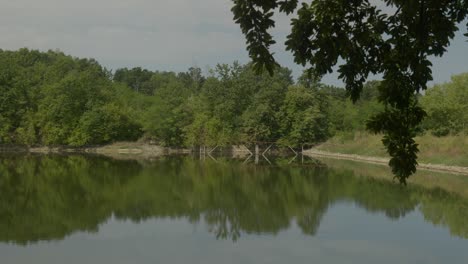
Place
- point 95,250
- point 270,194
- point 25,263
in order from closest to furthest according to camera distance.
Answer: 1. point 25,263
2. point 95,250
3. point 270,194

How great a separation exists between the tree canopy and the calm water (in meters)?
7.49

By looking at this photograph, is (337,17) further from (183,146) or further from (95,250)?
Answer: (183,146)

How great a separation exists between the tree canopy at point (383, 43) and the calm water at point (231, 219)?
24.6 ft

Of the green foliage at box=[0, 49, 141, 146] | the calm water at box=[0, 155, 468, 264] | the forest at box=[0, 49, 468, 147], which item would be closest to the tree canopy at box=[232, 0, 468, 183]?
the calm water at box=[0, 155, 468, 264]

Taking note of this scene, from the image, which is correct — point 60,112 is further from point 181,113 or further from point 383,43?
point 383,43

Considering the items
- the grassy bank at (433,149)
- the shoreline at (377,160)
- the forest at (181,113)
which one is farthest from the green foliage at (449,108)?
the forest at (181,113)

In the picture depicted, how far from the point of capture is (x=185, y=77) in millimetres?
92250

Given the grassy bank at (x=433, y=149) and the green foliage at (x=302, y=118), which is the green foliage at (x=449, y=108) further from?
the green foliage at (x=302, y=118)

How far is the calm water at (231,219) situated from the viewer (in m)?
11.2

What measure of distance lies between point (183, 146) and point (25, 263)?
1744 inches

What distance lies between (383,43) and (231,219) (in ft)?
39.0

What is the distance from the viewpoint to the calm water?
36.9 feet

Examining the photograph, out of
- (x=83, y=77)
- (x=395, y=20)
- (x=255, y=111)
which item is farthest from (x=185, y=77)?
(x=395, y=20)

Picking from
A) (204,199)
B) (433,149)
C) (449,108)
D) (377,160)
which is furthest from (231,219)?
(449,108)
